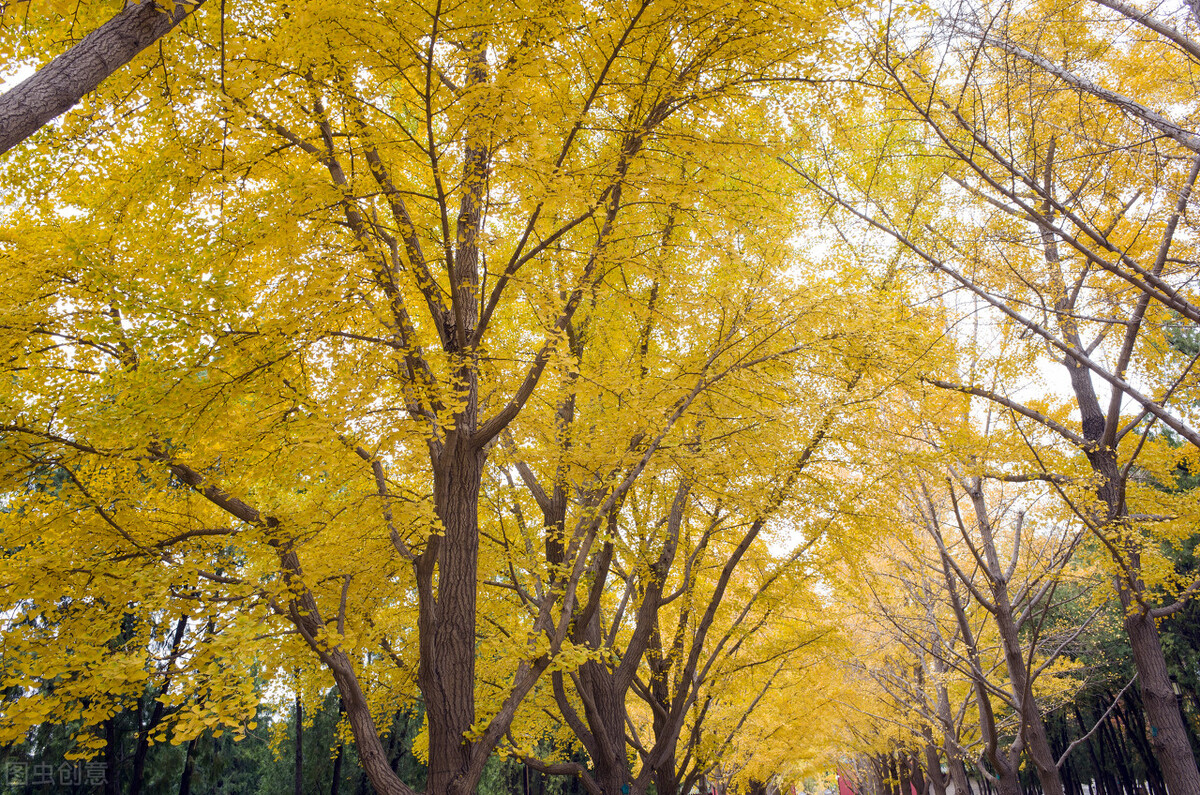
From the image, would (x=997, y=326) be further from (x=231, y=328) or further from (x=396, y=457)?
(x=231, y=328)

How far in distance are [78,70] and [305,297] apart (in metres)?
1.79

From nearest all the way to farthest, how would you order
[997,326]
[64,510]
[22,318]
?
1. [22,318]
2. [64,510]
3. [997,326]

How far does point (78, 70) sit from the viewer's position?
2.47 meters

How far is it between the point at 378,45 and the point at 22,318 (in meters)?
2.83

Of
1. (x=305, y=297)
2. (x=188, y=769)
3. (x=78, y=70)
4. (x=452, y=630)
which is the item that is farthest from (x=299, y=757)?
(x=78, y=70)

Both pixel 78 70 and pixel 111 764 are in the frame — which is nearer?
pixel 78 70

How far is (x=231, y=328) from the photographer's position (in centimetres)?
447

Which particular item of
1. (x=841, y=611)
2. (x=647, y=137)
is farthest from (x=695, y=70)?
(x=841, y=611)

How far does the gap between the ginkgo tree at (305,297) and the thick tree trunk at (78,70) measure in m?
0.80

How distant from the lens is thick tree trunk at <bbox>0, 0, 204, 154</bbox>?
236cm

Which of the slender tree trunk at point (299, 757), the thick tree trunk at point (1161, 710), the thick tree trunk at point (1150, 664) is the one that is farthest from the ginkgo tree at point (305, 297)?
the slender tree trunk at point (299, 757)

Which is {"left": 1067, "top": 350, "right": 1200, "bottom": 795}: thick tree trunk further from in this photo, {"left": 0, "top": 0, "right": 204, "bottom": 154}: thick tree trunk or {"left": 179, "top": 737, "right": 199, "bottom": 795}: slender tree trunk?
{"left": 179, "top": 737, "right": 199, "bottom": 795}: slender tree trunk

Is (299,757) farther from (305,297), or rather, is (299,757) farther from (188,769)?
(305,297)

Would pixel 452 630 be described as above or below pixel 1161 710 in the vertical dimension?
above
